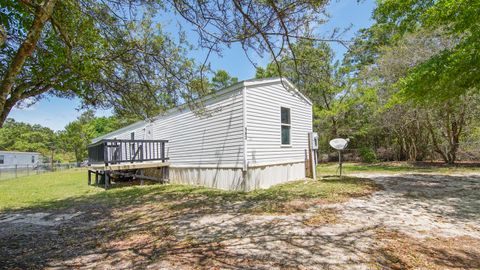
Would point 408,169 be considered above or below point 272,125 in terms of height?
below

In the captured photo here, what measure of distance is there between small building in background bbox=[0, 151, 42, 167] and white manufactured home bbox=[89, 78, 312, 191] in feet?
76.8

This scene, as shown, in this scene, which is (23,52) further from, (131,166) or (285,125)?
(131,166)

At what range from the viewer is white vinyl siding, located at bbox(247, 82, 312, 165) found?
7.45 m

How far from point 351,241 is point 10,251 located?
14.6ft

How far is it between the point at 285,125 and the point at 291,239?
5819 millimetres

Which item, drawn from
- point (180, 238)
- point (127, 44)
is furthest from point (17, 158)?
point (180, 238)

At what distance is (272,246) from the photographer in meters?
3.13

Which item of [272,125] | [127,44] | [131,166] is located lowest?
[131,166]

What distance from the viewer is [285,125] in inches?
348

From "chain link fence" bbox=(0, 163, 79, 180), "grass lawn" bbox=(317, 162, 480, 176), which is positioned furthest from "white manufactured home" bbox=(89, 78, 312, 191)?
"chain link fence" bbox=(0, 163, 79, 180)

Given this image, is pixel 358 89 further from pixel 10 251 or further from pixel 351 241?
pixel 10 251

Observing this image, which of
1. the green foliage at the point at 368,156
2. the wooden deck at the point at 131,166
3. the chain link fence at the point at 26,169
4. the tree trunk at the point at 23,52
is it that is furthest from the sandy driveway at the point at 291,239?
the chain link fence at the point at 26,169

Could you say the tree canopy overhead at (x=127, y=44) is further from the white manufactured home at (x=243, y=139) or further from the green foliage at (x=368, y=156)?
the green foliage at (x=368, y=156)

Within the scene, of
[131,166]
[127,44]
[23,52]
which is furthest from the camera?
[131,166]
